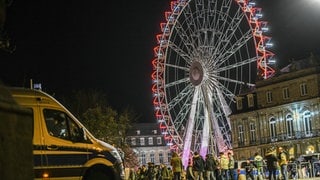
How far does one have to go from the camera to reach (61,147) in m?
14.8

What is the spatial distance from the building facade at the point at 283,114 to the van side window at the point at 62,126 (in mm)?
57825

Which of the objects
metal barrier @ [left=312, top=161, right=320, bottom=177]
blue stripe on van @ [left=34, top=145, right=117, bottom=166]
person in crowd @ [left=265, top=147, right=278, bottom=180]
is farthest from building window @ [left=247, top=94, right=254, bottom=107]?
blue stripe on van @ [left=34, top=145, right=117, bottom=166]

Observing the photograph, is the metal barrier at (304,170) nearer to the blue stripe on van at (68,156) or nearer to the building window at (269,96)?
the blue stripe on van at (68,156)

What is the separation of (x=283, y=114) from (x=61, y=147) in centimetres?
6903

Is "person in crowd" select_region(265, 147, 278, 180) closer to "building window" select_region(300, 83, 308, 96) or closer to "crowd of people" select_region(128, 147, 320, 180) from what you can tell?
"crowd of people" select_region(128, 147, 320, 180)

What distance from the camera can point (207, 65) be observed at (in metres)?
52.7

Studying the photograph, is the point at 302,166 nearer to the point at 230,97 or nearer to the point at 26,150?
the point at 230,97

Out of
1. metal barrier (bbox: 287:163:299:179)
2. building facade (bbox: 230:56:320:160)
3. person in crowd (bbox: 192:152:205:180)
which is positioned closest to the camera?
person in crowd (bbox: 192:152:205:180)

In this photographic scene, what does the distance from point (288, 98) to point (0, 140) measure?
254 ft

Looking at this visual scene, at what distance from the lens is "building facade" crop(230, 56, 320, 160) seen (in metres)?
76.4

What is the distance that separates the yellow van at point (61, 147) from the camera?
1438 centimetres

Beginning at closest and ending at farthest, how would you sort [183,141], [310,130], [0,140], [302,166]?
[0,140] → [302,166] → [183,141] → [310,130]

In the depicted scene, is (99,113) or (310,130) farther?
(310,130)

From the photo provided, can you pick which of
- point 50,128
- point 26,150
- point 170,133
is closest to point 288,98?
point 170,133
